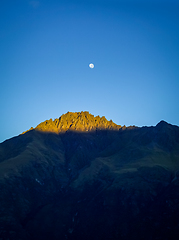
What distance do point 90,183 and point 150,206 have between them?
5635 cm

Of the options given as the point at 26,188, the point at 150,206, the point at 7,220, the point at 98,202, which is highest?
the point at 26,188

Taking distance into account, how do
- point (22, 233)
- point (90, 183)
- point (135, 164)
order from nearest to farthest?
point (22, 233)
point (90, 183)
point (135, 164)

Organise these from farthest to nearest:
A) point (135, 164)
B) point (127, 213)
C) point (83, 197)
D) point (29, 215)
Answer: point (135, 164), point (83, 197), point (29, 215), point (127, 213)

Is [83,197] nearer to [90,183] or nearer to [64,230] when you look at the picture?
[90,183]

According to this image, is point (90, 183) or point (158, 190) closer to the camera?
point (158, 190)

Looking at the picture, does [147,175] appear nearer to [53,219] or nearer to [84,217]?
[84,217]

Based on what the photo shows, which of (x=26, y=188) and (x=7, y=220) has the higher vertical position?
(x=26, y=188)

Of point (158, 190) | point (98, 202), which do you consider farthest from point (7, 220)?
point (158, 190)

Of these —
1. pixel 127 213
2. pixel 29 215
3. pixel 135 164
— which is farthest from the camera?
pixel 135 164

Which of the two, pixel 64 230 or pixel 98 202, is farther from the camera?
pixel 98 202

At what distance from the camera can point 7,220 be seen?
132000mm

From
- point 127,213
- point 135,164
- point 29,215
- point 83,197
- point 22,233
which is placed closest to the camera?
point 22,233

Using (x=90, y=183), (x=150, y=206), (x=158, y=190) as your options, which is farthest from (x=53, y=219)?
(x=158, y=190)

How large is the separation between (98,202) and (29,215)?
1944 inches
